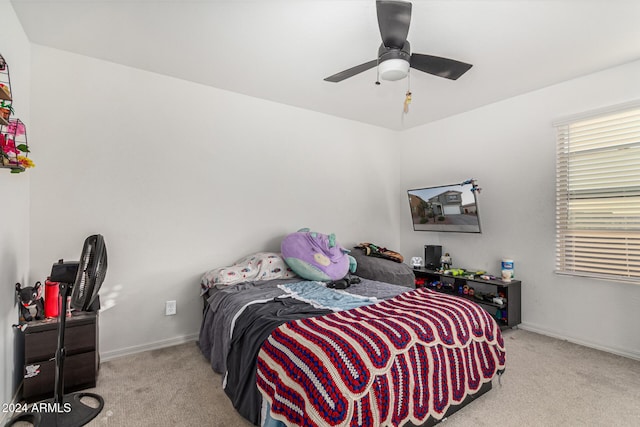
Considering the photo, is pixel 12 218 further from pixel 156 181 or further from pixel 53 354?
pixel 156 181

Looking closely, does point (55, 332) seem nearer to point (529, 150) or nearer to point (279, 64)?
point (279, 64)

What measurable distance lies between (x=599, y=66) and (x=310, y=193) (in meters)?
3.17

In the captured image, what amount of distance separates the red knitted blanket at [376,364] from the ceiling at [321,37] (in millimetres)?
2011

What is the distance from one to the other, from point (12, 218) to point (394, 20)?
2.75 metres

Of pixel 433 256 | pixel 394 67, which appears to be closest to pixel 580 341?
pixel 433 256

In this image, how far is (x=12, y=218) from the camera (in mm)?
2109

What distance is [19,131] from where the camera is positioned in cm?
194

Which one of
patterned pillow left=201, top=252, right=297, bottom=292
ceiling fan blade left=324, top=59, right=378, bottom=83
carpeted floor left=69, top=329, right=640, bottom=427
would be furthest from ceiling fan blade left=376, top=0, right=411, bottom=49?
carpeted floor left=69, top=329, right=640, bottom=427

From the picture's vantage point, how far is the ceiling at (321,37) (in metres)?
2.11

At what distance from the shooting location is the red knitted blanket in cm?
148

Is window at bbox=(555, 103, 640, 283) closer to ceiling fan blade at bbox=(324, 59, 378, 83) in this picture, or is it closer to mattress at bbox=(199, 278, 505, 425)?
mattress at bbox=(199, 278, 505, 425)

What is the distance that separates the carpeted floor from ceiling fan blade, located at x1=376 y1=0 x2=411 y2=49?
2.37 m

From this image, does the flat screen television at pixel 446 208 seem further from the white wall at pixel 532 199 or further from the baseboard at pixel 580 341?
the baseboard at pixel 580 341

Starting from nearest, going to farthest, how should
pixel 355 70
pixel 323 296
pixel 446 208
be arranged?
1. pixel 355 70
2. pixel 323 296
3. pixel 446 208
